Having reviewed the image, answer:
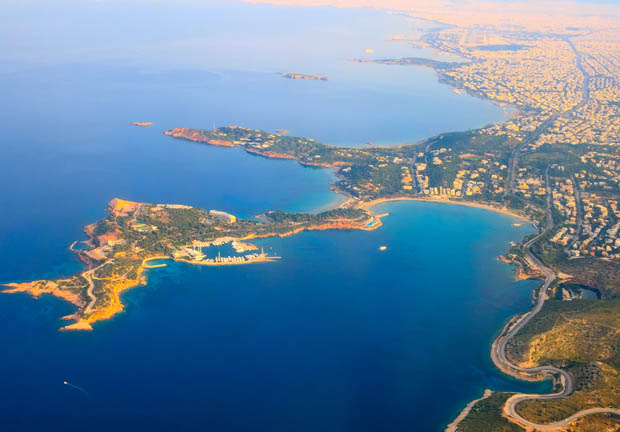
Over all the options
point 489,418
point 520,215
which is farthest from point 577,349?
point 520,215

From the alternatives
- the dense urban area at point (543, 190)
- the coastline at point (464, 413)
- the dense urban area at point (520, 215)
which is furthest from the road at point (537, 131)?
the coastline at point (464, 413)

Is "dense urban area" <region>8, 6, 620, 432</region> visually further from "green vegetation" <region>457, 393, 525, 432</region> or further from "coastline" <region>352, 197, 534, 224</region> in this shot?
"coastline" <region>352, 197, 534, 224</region>

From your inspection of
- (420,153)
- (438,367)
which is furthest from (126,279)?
(420,153)

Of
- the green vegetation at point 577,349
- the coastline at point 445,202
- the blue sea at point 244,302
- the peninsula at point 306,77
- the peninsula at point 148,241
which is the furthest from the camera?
the peninsula at point 306,77

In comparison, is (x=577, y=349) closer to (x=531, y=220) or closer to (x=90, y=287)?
(x=531, y=220)

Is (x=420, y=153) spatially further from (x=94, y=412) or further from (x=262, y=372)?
(x=94, y=412)

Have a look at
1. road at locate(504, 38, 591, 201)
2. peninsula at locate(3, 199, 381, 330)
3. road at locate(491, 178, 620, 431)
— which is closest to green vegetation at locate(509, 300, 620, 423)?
road at locate(491, 178, 620, 431)

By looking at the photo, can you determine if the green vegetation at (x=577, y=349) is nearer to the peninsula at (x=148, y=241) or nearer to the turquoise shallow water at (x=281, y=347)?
the turquoise shallow water at (x=281, y=347)
